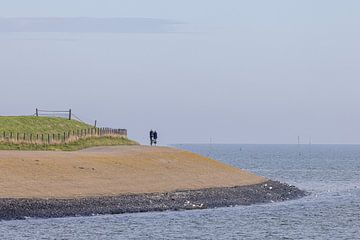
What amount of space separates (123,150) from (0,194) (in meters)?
33.0

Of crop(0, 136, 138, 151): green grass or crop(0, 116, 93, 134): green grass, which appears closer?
crop(0, 136, 138, 151): green grass

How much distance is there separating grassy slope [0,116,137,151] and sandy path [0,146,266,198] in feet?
13.2

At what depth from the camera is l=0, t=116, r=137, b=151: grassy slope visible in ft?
301

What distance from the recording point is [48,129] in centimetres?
10381

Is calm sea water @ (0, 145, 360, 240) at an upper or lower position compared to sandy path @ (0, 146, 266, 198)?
lower

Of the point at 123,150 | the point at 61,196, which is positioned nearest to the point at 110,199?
the point at 61,196

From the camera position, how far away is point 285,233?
58156 mm

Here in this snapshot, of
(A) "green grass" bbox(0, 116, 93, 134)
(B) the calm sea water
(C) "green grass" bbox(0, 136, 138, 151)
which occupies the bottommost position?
(B) the calm sea water

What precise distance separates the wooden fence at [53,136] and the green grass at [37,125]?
1270 mm

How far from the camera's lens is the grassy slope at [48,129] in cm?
9181

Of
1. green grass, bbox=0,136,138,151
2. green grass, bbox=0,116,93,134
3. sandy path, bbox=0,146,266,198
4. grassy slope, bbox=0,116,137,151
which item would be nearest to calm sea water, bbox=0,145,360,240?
sandy path, bbox=0,146,266,198

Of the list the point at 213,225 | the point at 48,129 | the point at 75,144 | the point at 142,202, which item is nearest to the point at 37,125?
the point at 48,129

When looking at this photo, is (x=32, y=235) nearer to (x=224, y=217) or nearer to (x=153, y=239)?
(x=153, y=239)

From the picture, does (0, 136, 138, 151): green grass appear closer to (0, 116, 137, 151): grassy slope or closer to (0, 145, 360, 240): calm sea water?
(0, 116, 137, 151): grassy slope
